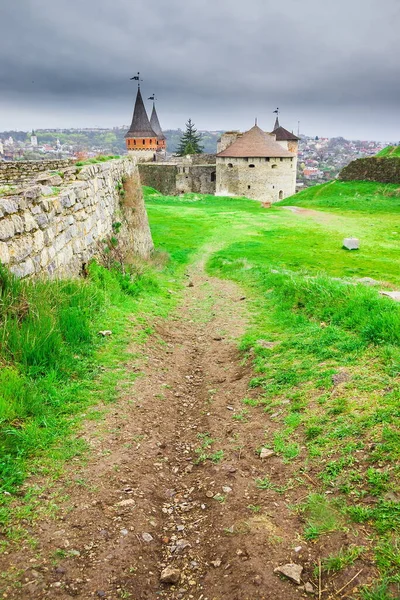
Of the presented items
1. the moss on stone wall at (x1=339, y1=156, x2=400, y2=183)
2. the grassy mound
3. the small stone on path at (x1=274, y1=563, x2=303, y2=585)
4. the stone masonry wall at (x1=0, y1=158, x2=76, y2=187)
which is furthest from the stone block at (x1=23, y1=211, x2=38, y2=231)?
the moss on stone wall at (x1=339, y1=156, x2=400, y2=183)

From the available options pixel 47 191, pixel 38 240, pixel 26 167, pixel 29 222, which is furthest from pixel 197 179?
pixel 29 222

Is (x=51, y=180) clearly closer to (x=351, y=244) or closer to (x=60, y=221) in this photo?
(x=60, y=221)

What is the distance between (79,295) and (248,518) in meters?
4.36

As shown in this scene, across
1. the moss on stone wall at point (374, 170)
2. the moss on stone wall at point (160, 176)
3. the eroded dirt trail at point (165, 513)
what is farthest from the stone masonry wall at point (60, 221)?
the moss on stone wall at point (160, 176)

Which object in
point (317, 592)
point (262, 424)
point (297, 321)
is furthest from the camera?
point (297, 321)

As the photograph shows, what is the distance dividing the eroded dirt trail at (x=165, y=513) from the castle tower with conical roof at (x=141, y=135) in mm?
70570

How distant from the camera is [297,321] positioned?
294 inches

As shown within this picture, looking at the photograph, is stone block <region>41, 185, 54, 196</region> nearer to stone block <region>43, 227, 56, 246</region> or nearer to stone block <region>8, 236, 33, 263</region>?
stone block <region>43, 227, 56, 246</region>

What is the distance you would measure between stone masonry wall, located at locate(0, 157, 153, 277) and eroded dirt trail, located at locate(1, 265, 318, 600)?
236cm

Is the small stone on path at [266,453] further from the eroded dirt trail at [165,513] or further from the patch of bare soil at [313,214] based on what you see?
the patch of bare soil at [313,214]

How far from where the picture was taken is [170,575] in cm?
293

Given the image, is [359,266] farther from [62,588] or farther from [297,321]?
[62,588]

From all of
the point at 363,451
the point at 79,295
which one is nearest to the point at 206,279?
the point at 79,295

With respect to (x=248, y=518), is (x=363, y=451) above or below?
above
